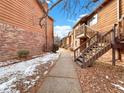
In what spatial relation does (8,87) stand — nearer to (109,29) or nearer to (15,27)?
(15,27)

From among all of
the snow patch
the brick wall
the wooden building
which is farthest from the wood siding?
the snow patch

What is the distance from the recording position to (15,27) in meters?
11.6

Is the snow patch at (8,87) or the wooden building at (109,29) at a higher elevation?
the wooden building at (109,29)

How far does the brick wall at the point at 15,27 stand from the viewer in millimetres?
9839

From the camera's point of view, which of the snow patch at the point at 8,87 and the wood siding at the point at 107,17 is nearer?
the snow patch at the point at 8,87

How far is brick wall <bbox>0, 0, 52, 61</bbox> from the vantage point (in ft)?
32.3

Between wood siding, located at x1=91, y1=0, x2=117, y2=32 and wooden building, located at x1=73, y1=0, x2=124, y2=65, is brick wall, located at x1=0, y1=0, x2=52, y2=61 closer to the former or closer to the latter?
wooden building, located at x1=73, y1=0, x2=124, y2=65

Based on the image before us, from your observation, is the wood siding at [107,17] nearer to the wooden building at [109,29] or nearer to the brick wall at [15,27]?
the wooden building at [109,29]

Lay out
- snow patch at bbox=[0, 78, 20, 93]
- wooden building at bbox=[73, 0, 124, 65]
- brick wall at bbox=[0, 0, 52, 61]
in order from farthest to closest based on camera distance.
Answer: brick wall at bbox=[0, 0, 52, 61] < wooden building at bbox=[73, 0, 124, 65] < snow patch at bbox=[0, 78, 20, 93]

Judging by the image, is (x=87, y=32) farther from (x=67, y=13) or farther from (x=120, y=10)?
(x=67, y=13)

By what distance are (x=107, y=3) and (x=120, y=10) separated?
2.76 metres

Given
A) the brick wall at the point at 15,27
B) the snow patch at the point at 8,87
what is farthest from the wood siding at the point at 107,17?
the snow patch at the point at 8,87

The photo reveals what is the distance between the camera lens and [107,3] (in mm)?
12844

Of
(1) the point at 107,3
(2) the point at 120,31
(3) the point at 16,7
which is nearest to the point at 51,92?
(2) the point at 120,31
